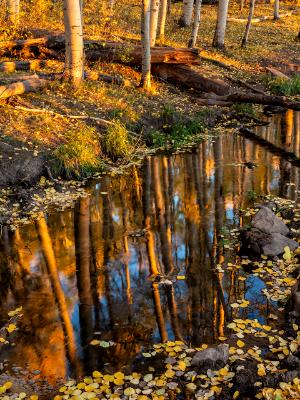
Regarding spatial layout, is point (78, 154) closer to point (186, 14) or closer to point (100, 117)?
point (100, 117)

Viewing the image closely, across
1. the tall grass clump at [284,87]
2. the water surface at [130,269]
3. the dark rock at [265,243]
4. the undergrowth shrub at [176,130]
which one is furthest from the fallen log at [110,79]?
the dark rock at [265,243]

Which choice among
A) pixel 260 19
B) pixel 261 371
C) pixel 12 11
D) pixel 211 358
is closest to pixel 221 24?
pixel 12 11

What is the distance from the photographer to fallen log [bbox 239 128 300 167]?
13041mm

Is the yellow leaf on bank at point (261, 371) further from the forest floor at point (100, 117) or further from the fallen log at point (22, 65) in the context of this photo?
the fallen log at point (22, 65)

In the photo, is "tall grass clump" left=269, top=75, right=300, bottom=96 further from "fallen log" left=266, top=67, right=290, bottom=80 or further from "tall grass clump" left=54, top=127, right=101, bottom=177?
"tall grass clump" left=54, top=127, right=101, bottom=177

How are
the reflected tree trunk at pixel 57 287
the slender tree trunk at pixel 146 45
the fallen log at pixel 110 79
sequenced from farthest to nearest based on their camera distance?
the fallen log at pixel 110 79 → the slender tree trunk at pixel 146 45 → the reflected tree trunk at pixel 57 287

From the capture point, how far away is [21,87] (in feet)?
40.7

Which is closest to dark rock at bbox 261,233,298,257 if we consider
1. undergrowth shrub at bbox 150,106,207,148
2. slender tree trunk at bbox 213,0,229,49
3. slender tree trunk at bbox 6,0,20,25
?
undergrowth shrub at bbox 150,106,207,148

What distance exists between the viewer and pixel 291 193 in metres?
10.4

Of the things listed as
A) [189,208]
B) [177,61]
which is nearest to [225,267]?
[189,208]

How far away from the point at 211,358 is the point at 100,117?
30.2ft

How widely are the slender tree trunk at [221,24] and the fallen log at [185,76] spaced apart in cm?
638

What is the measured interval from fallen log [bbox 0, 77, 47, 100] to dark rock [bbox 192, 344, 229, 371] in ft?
29.2

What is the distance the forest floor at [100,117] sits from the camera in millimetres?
10883
